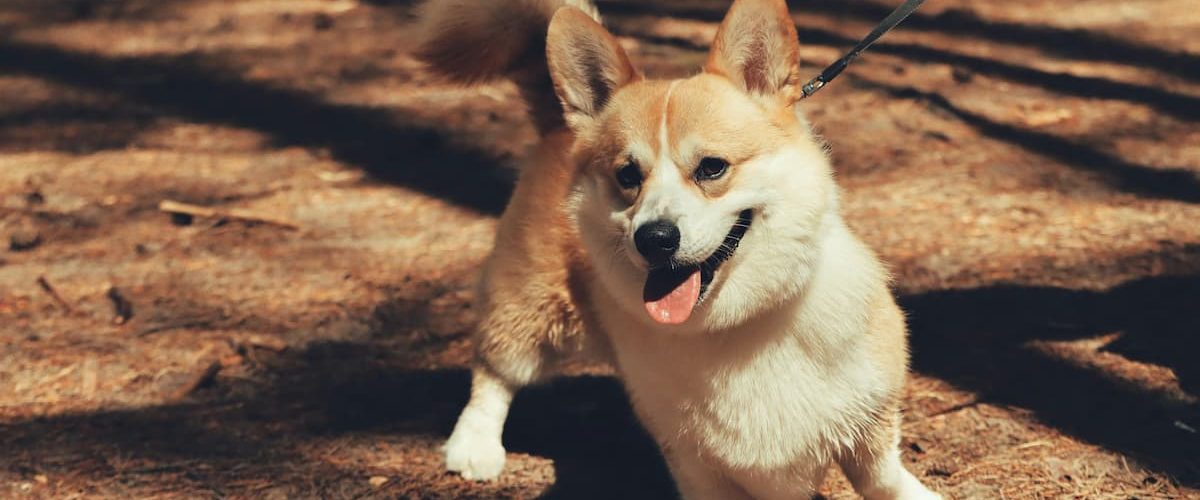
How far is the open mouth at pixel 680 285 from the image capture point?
2246 millimetres

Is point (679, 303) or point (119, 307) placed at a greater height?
point (679, 303)

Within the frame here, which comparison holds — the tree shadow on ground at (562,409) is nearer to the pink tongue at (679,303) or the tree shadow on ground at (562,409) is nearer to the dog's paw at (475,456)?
the dog's paw at (475,456)

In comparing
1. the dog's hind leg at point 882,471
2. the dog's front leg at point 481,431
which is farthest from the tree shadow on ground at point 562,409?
the dog's hind leg at point 882,471

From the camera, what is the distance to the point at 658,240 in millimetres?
2195

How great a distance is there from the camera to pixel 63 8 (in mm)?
6992

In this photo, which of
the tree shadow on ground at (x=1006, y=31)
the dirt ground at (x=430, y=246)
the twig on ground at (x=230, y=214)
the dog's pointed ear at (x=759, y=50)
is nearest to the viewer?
the dog's pointed ear at (x=759, y=50)

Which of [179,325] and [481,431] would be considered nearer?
[481,431]

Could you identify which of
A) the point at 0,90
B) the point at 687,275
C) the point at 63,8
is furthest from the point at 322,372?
the point at 63,8

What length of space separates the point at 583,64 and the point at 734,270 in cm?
66

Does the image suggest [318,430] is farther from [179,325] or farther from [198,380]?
[179,325]

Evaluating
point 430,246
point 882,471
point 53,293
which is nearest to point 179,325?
point 53,293

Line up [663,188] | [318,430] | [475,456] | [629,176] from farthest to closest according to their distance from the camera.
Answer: [318,430] → [475,456] → [629,176] → [663,188]

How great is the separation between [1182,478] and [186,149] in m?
4.39

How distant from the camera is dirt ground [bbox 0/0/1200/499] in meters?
2.99
